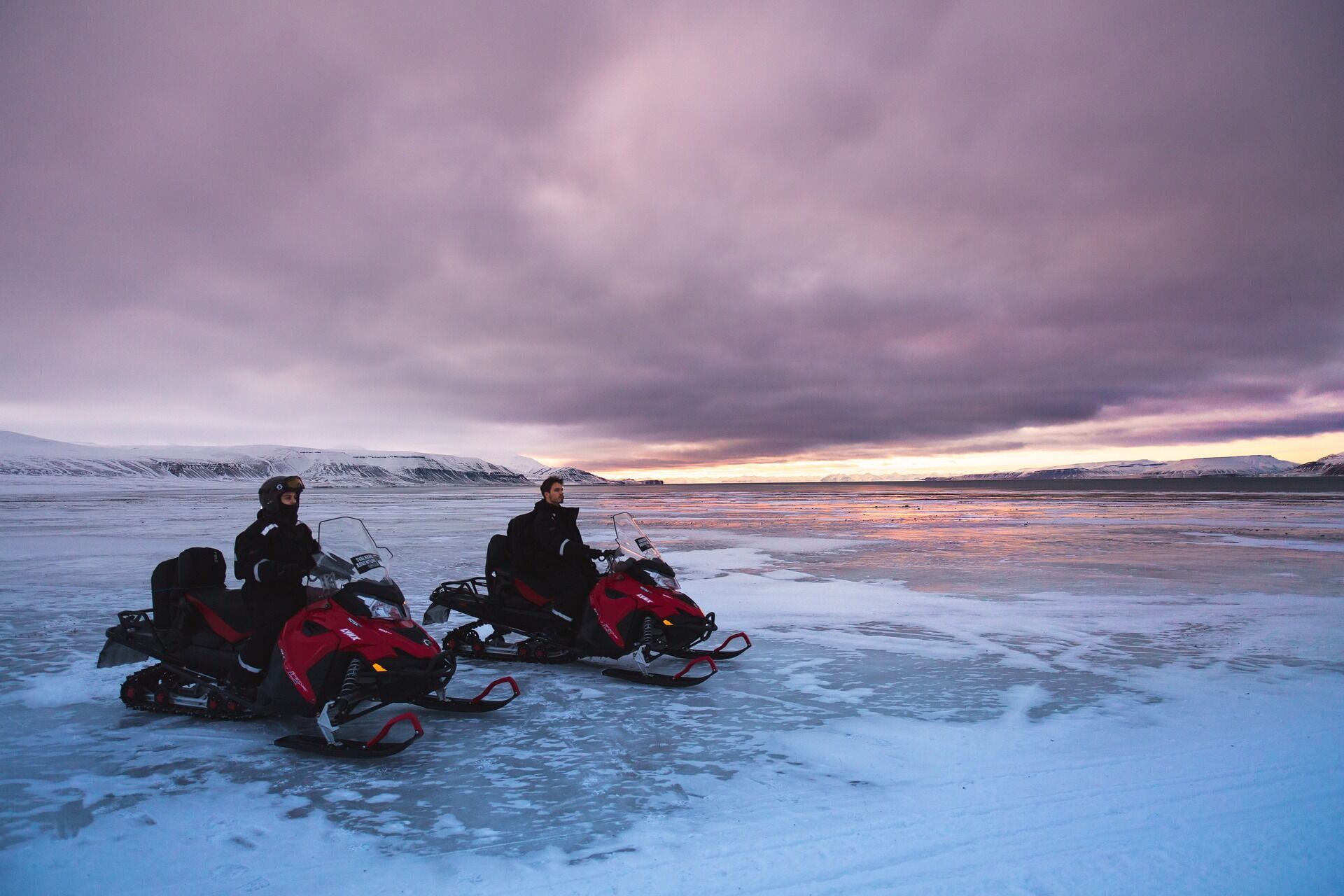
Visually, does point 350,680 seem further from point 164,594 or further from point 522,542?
point 522,542

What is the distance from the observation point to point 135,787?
3.45 metres

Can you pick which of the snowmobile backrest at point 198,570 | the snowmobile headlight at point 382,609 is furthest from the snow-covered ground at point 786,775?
the snowmobile backrest at point 198,570

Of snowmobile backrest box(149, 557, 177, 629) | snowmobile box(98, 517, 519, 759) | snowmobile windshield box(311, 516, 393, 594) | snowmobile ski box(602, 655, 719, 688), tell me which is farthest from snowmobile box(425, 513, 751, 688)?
snowmobile backrest box(149, 557, 177, 629)

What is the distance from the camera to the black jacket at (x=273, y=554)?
13.1 ft

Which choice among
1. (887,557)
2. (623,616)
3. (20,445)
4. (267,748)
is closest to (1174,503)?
(887,557)

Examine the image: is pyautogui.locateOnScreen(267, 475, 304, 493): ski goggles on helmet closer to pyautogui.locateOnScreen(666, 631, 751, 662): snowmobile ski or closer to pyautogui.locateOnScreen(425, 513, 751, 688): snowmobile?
pyautogui.locateOnScreen(425, 513, 751, 688): snowmobile

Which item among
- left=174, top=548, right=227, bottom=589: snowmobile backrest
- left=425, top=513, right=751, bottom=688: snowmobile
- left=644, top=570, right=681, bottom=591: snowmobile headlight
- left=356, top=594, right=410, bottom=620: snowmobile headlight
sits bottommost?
left=425, top=513, right=751, bottom=688: snowmobile

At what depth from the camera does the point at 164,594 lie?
470cm

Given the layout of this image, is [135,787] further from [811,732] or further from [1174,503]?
[1174,503]

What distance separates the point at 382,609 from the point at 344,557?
0.47 metres

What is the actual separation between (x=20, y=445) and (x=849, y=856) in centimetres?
23549

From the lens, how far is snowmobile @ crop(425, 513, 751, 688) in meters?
5.61

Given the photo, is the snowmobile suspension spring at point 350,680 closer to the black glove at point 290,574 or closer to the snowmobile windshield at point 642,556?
the black glove at point 290,574

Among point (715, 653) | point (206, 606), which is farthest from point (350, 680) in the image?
point (715, 653)
